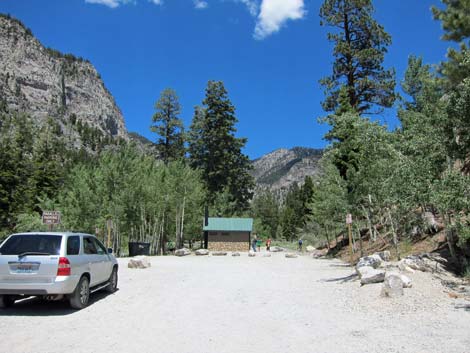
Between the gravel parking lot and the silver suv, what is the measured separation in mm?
453

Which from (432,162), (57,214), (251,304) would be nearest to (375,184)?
(432,162)

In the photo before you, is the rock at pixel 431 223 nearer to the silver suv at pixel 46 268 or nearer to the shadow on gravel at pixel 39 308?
the shadow on gravel at pixel 39 308

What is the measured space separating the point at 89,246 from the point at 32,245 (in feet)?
5.04

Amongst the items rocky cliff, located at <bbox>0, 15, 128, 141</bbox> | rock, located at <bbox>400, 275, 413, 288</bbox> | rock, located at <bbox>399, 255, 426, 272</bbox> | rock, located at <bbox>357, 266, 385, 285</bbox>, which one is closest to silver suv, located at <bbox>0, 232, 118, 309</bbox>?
rock, located at <bbox>357, 266, 385, 285</bbox>

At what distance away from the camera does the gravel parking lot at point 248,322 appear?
18.2 feet

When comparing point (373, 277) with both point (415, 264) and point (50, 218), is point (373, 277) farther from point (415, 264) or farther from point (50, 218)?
point (50, 218)

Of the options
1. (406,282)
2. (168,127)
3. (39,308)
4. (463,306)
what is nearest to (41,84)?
(168,127)

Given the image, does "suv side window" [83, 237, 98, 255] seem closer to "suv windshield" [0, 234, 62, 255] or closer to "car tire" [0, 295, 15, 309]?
"suv windshield" [0, 234, 62, 255]

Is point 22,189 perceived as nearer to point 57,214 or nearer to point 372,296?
point 57,214

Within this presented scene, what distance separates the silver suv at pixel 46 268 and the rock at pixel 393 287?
6.78 m

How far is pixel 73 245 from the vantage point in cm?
850

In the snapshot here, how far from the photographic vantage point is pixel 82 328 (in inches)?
262

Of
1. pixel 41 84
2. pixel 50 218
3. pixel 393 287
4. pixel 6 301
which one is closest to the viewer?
pixel 6 301

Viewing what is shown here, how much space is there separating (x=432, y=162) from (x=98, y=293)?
11.0 m
